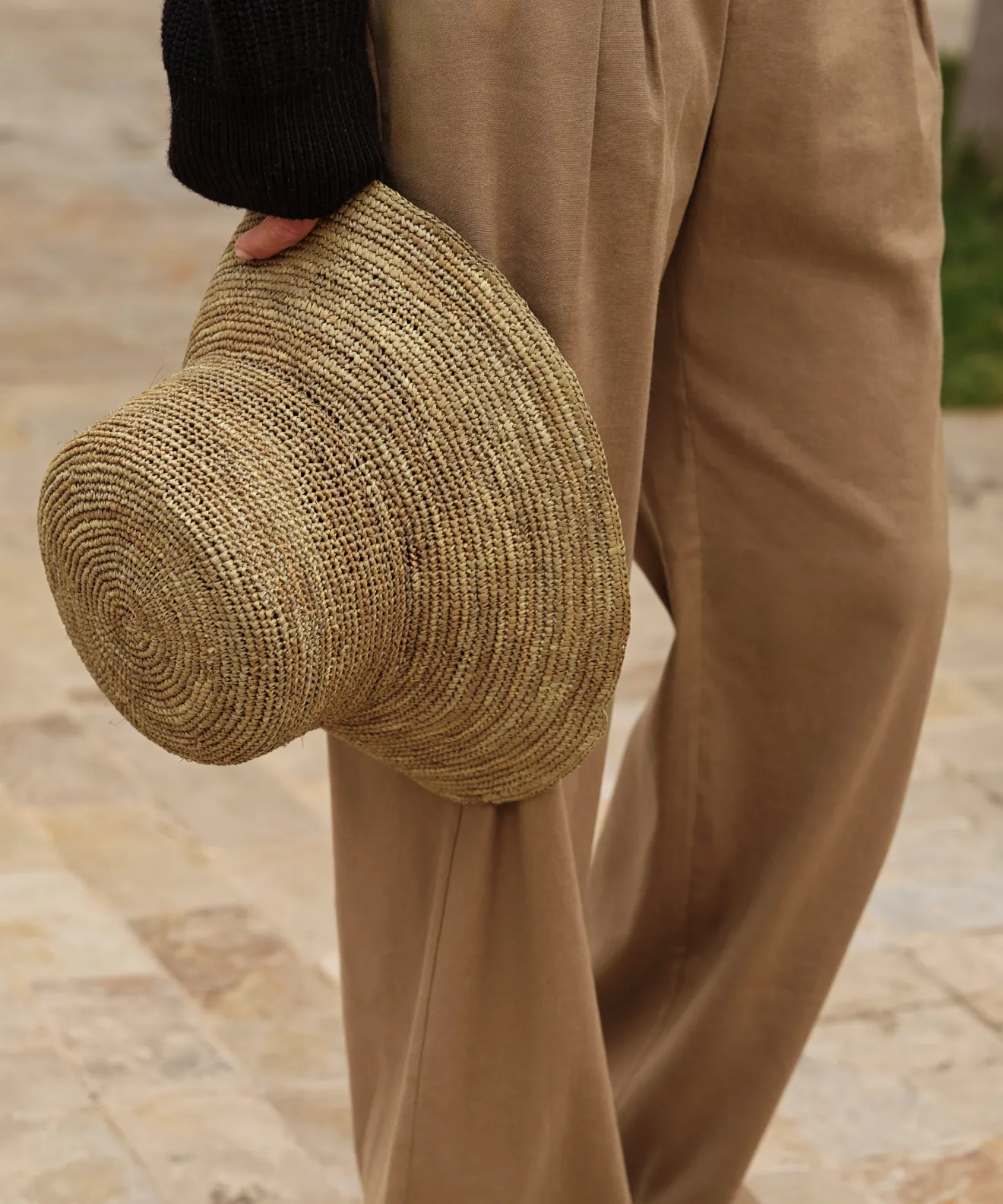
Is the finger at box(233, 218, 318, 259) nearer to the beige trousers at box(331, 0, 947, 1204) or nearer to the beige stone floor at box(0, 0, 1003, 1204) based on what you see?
the beige trousers at box(331, 0, 947, 1204)

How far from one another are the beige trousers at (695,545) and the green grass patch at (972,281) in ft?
9.91

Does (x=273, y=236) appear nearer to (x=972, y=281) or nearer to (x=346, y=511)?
(x=346, y=511)

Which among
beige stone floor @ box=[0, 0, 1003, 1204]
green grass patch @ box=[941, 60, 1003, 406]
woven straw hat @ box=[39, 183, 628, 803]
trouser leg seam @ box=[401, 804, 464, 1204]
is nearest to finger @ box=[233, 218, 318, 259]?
woven straw hat @ box=[39, 183, 628, 803]

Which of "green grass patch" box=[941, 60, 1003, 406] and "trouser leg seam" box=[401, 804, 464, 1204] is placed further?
"green grass patch" box=[941, 60, 1003, 406]

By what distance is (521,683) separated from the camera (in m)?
1.31

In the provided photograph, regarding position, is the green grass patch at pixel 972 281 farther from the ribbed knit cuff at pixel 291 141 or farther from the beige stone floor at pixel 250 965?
the ribbed knit cuff at pixel 291 141

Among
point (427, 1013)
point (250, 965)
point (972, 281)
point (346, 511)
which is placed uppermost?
point (346, 511)

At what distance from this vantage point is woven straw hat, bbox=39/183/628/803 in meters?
1.20

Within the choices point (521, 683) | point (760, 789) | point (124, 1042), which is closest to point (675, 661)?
point (760, 789)

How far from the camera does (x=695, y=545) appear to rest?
1.55m

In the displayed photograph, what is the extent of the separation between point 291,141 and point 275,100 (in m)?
0.03

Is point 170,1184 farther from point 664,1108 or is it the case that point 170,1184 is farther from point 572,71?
point 572,71

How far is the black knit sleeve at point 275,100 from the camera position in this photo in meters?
1.19

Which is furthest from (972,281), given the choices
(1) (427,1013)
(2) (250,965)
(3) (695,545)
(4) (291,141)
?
(4) (291,141)
